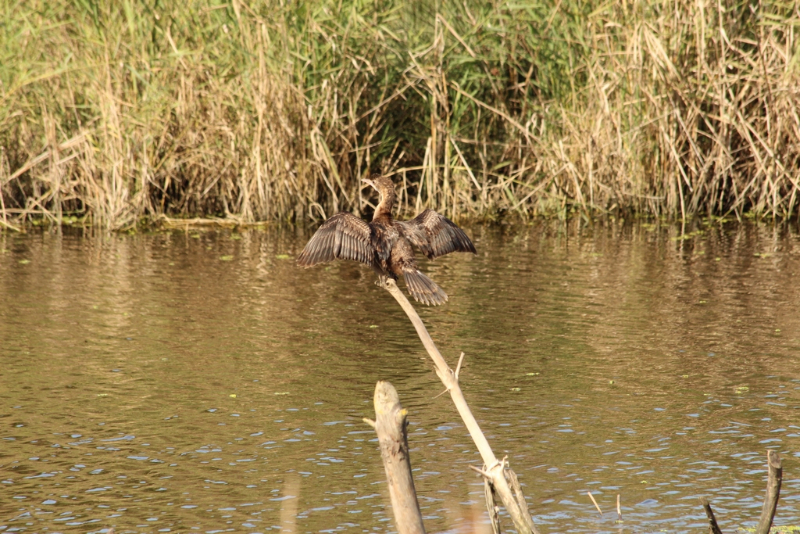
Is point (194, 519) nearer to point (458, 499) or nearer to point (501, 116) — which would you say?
point (458, 499)

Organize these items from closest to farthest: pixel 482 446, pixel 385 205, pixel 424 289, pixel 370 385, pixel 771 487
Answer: pixel 771 487 → pixel 482 446 → pixel 424 289 → pixel 385 205 → pixel 370 385

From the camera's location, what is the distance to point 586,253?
11.5 m

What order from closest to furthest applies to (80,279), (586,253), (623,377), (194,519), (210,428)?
(194,519) → (210,428) → (623,377) → (80,279) → (586,253)

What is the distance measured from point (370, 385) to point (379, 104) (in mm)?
5685

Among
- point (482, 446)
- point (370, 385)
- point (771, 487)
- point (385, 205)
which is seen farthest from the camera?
point (370, 385)

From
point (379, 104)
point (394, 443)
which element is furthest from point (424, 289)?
point (379, 104)

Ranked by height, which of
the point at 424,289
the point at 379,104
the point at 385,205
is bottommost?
the point at 424,289

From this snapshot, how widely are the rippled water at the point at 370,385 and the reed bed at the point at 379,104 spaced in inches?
43.3

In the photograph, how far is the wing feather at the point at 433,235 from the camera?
533 centimetres

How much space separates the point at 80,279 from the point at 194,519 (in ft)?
18.9

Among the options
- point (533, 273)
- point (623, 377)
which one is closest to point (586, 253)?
point (533, 273)

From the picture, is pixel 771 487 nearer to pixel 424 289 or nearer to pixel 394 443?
pixel 394 443

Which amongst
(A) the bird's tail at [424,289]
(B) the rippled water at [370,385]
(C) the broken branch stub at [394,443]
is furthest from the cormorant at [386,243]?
(C) the broken branch stub at [394,443]

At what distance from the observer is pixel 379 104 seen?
1217 cm
